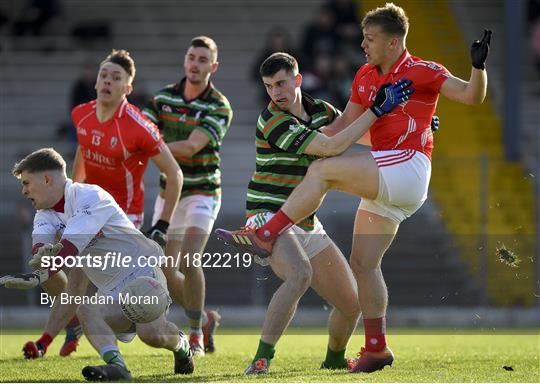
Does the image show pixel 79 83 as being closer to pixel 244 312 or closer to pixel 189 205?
pixel 244 312

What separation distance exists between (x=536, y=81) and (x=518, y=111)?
3.30 metres

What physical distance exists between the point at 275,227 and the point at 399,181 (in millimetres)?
828

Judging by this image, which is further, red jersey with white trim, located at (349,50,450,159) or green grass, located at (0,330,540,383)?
red jersey with white trim, located at (349,50,450,159)

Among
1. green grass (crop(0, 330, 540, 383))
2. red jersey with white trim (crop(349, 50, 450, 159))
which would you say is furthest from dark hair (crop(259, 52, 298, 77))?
green grass (crop(0, 330, 540, 383))

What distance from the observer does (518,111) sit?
16797 millimetres

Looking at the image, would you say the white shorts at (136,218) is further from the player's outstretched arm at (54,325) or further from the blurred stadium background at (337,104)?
the blurred stadium background at (337,104)

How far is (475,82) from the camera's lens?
7809 millimetres

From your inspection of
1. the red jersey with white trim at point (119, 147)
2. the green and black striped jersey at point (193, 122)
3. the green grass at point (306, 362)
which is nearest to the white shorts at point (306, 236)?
the green grass at point (306, 362)

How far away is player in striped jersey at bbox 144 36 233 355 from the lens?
10.2 metres

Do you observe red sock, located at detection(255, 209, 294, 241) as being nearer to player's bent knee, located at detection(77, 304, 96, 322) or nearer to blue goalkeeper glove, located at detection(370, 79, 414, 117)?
blue goalkeeper glove, located at detection(370, 79, 414, 117)

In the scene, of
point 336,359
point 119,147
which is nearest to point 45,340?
point 119,147

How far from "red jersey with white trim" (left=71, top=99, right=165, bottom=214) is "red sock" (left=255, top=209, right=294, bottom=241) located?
5.62 ft

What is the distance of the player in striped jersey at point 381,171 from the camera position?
7859 mm

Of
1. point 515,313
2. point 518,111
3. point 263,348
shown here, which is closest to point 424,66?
point 263,348
